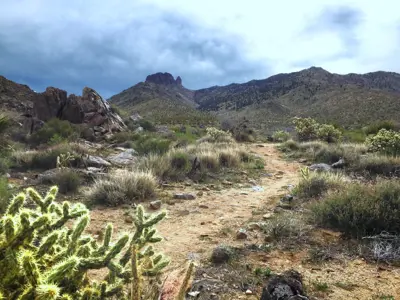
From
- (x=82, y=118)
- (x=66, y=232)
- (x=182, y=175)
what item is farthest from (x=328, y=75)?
(x=66, y=232)

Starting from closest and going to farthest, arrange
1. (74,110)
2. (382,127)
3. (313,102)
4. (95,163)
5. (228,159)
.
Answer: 1. (95,163)
2. (228,159)
3. (74,110)
4. (382,127)
5. (313,102)

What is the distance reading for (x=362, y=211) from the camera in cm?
504

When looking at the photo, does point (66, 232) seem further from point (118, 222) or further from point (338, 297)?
point (118, 222)

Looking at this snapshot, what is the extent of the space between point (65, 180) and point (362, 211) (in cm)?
632

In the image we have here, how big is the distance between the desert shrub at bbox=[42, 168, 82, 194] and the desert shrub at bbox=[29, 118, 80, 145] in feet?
20.9

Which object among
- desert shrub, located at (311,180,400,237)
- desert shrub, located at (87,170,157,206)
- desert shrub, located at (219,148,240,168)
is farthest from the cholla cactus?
desert shrub, located at (219,148,240,168)

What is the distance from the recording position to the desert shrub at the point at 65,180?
7.84 metres

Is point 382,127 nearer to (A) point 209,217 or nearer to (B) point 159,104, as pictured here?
(A) point 209,217

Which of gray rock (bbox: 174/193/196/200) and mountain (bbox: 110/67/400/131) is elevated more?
mountain (bbox: 110/67/400/131)

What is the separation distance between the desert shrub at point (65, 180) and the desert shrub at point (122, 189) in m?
0.69

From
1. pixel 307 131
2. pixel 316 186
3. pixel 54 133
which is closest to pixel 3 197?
pixel 316 186

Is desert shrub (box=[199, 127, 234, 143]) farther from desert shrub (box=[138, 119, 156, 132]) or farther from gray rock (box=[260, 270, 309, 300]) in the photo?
gray rock (box=[260, 270, 309, 300])

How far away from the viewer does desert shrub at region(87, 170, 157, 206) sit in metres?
7.07

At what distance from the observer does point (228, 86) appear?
151 meters
